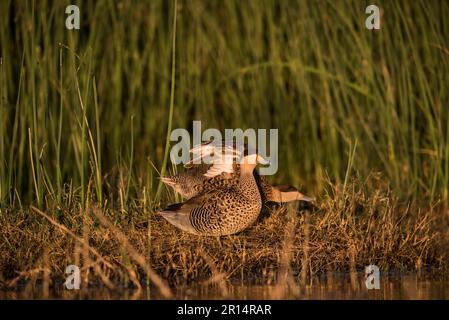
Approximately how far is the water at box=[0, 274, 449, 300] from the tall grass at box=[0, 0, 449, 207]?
162 cm

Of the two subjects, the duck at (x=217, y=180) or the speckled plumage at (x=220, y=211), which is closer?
the speckled plumage at (x=220, y=211)

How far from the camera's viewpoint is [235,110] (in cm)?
886

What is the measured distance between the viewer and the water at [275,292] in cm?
508

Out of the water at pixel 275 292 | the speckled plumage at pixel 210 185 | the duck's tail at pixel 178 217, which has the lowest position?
the water at pixel 275 292

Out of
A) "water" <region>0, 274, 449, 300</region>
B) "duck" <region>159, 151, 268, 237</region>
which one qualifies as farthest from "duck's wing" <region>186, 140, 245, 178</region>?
"water" <region>0, 274, 449, 300</region>

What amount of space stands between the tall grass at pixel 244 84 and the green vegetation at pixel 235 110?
18mm

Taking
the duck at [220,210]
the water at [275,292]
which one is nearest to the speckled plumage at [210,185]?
the duck at [220,210]

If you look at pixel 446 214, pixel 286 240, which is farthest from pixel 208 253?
pixel 446 214

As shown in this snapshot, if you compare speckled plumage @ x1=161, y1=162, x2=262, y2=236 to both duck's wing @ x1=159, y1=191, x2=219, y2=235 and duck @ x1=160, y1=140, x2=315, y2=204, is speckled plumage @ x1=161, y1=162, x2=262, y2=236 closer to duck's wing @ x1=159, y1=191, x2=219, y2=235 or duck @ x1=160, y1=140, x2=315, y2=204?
duck's wing @ x1=159, y1=191, x2=219, y2=235

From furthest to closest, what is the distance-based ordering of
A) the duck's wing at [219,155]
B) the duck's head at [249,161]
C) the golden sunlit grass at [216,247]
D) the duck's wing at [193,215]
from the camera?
1. the duck's wing at [219,155]
2. the duck's head at [249,161]
3. the duck's wing at [193,215]
4. the golden sunlit grass at [216,247]

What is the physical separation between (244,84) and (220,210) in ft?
10.1

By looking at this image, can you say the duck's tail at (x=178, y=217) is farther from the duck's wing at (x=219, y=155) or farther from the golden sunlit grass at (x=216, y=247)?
the duck's wing at (x=219, y=155)

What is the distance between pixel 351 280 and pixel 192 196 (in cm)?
137

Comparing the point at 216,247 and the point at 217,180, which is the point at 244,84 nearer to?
the point at 217,180
